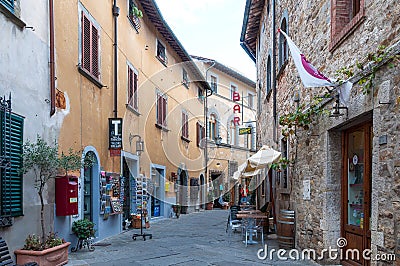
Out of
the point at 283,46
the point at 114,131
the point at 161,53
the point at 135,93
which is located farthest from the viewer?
the point at 161,53

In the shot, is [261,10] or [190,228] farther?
[261,10]

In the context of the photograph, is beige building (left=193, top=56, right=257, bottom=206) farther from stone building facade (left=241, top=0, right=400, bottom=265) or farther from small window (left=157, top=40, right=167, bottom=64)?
stone building facade (left=241, top=0, right=400, bottom=265)

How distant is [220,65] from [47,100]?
17.9 meters

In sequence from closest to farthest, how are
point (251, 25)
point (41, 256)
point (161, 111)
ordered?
point (41, 256) → point (251, 25) → point (161, 111)

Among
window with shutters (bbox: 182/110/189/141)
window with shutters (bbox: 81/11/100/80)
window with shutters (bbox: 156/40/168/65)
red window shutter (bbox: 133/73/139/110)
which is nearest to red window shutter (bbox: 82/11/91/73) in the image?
window with shutters (bbox: 81/11/100/80)

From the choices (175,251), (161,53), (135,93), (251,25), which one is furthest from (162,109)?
(175,251)

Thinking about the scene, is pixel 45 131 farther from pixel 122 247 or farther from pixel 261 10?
pixel 261 10

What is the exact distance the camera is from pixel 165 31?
625 inches

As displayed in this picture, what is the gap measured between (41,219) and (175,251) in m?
2.80

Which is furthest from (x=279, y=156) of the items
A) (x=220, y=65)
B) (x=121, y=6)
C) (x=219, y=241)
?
(x=220, y=65)

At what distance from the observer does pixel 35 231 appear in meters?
6.51

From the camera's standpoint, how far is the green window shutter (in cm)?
560

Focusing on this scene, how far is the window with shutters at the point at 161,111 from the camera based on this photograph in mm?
15538

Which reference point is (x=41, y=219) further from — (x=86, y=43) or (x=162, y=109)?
(x=162, y=109)
